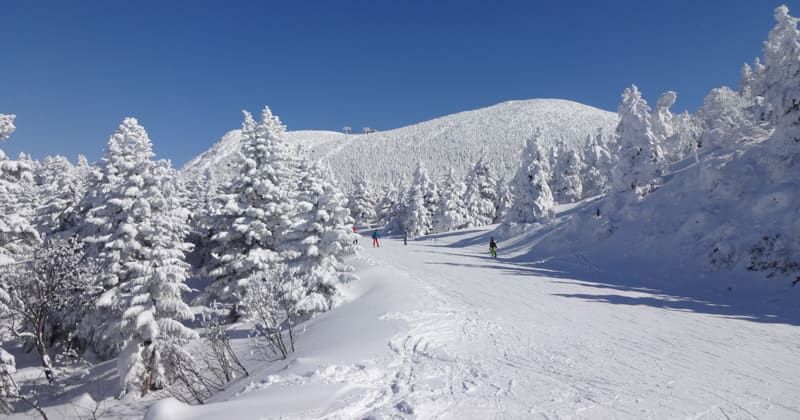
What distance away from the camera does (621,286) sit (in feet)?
71.8

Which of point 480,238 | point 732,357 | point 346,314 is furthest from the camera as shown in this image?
point 480,238

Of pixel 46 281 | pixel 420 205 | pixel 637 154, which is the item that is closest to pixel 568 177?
pixel 420 205

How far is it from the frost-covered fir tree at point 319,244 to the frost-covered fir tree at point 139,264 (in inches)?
189

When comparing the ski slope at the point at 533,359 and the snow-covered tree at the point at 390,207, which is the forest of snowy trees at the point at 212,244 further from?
the snow-covered tree at the point at 390,207

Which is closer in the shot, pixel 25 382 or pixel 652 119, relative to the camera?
pixel 25 382

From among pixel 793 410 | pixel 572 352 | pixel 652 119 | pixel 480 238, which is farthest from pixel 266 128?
pixel 652 119

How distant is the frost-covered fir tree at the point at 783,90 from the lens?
22328 millimetres

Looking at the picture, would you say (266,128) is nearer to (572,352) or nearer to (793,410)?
(572,352)

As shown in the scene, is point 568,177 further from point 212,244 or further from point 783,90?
point 212,244

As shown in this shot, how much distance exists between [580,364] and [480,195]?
5940 cm

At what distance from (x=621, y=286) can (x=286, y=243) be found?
17.6 m

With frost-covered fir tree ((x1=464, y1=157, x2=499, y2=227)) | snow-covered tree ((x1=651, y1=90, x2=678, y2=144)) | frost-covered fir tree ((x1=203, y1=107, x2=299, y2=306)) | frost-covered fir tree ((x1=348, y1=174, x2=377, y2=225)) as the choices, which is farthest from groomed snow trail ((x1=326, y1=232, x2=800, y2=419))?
frost-covered fir tree ((x1=348, y1=174, x2=377, y2=225))

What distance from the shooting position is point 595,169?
241 feet

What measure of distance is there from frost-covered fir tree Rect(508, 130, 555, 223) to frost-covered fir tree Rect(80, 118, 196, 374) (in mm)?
35895
